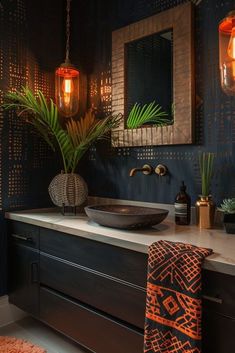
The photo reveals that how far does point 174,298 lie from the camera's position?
3.86 ft

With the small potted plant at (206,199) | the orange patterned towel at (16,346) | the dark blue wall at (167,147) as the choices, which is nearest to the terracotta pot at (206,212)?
the small potted plant at (206,199)

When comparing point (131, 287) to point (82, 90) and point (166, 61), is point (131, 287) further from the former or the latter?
point (82, 90)

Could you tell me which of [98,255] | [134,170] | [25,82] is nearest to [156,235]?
[98,255]

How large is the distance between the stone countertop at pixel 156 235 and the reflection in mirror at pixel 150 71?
72cm

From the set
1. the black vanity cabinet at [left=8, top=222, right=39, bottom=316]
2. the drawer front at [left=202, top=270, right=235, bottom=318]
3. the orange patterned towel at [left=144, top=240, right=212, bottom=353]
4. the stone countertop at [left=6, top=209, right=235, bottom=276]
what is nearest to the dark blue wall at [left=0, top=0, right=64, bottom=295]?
the black vanity cabinet at [left=8, top=222, right=39, bottom=316]

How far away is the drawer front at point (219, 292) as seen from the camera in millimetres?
1073

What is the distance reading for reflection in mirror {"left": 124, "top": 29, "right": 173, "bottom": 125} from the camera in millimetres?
1934

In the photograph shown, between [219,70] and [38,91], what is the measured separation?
1271mm

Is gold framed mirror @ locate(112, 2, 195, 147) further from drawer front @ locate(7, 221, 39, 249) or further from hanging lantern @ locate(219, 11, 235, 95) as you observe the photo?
drawer front @ locate(7, 221, 39, 249)

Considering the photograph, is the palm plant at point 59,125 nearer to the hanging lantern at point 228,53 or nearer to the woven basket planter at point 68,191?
the woven basket planter at point 68,191

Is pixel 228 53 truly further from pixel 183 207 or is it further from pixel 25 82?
pixel 25 82

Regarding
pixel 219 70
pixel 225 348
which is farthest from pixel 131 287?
pixel 219 70

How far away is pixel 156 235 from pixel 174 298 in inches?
13.6

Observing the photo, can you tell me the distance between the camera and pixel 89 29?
2.43 meters
